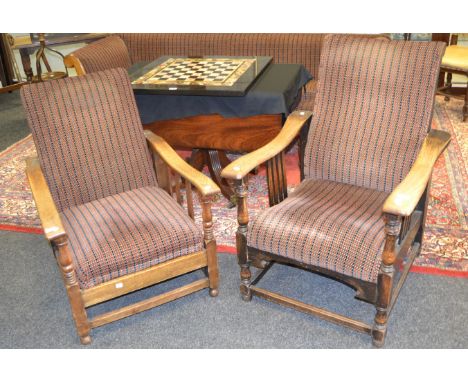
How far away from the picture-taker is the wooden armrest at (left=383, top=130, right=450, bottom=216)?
6.10 feet

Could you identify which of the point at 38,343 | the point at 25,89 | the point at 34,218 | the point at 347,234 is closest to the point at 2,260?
the point at 34,218

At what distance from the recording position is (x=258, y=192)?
3467mm

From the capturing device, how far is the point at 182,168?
239 centimetres

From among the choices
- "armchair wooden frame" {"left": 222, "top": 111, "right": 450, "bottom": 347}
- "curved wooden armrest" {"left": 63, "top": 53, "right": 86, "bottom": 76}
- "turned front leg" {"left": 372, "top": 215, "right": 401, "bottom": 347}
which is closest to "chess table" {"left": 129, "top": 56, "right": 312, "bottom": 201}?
"curved wooden armrest" {"left": 63, "top": 53, "right": 86, "bottom": 76}

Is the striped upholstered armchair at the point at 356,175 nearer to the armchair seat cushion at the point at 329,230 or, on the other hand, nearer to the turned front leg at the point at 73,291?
the armchair seat cushion at the point at 329,230

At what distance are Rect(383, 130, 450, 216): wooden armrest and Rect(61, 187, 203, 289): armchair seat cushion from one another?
2.98 feet

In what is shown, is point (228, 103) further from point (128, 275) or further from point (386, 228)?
point (386, 228)

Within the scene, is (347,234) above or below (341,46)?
below

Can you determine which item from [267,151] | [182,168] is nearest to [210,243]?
[182,168]

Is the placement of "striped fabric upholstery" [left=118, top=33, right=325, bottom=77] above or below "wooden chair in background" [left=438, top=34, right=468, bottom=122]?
above

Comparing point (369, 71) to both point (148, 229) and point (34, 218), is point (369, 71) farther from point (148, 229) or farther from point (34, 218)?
point (34, 218)

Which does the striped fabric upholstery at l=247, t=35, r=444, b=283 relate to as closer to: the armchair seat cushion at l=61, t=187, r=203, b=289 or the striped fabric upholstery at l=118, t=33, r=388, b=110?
the armchair seat cushion at l=61, t=187, r=203, b=289

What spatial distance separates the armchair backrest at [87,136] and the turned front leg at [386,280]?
1.32 meters

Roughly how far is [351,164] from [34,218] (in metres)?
2.14
